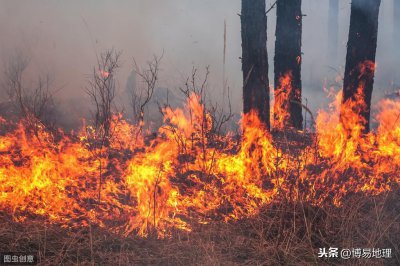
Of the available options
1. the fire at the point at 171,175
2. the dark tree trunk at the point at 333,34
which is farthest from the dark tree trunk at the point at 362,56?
the dark tree trunk at the point at 333,34

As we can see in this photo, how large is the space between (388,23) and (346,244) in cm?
2721

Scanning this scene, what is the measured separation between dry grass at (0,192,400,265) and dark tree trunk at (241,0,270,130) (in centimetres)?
219

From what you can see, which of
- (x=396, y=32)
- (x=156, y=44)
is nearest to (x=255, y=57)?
(x=156, y=44)

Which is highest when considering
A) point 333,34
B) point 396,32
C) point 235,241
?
point 333,34

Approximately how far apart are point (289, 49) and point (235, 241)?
17.4ft

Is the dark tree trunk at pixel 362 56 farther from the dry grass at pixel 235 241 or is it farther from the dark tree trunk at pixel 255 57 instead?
the dry grass at pixel 235 241

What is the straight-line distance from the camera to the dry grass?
344 cm

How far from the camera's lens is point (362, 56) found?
6.75 metres

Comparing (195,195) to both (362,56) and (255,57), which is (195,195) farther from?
(362,56)

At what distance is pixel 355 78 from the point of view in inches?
268

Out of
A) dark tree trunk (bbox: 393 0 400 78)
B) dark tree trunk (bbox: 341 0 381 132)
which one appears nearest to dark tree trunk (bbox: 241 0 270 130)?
dark tree trunk (bbox: 341 0 381 132)

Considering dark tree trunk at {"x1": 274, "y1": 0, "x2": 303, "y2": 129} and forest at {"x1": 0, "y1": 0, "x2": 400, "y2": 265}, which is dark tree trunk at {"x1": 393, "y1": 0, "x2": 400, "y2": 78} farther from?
forest at {"x1": 0, "y1": 0, "x2": 400, "y2": 265}

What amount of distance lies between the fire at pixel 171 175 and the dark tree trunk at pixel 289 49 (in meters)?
1.82

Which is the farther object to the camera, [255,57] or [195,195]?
[255,57]
